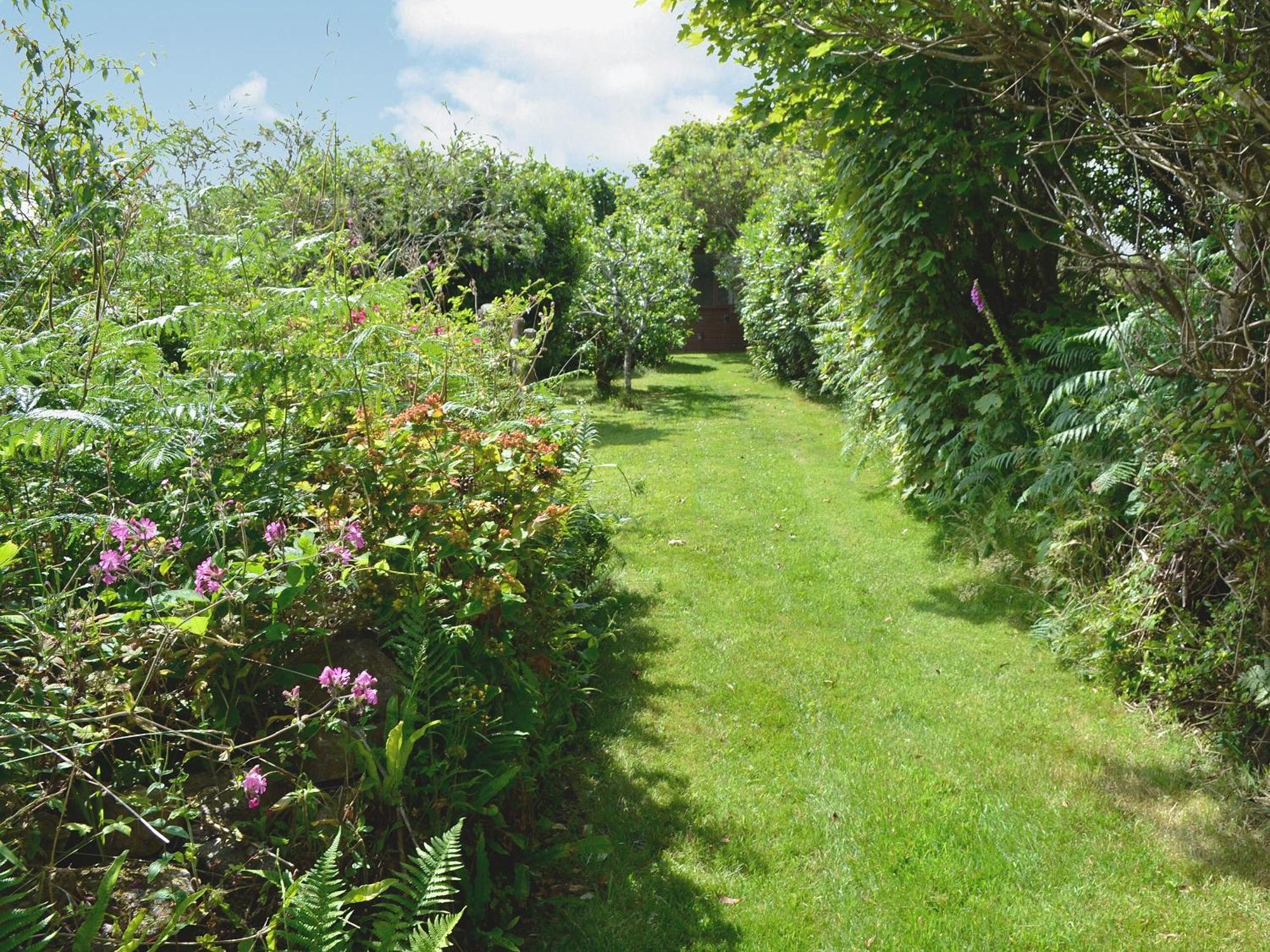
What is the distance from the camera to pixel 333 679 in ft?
8.05

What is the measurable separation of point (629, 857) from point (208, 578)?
6.83 feet

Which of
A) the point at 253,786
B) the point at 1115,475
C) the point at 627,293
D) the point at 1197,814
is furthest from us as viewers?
the point at 627,293

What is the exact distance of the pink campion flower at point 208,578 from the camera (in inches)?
96.0

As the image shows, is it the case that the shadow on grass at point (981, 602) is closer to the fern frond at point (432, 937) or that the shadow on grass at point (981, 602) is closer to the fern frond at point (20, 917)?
the fern frond at point (432, 937)

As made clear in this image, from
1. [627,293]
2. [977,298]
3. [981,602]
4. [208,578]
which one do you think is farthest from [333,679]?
[627,293]

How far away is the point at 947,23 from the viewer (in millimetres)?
5949

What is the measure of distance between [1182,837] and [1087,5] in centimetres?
384

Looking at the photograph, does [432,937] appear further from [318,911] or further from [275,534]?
[275,534]

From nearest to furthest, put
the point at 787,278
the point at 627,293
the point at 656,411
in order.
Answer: the point at 656,411 → the point at 627,293 → the point at 787,278

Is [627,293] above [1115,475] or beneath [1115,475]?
above

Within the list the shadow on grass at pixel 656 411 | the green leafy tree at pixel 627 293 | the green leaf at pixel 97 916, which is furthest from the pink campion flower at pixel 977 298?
the green leafy tree at pixel 627 293

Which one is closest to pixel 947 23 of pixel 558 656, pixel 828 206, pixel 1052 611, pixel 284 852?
pixel 828 206

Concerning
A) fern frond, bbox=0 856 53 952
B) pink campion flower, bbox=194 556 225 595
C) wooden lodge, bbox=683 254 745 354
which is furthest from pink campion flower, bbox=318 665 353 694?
wooden lodge, bbox=683 254 745 354

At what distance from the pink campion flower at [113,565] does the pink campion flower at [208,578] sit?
190 millimetres
